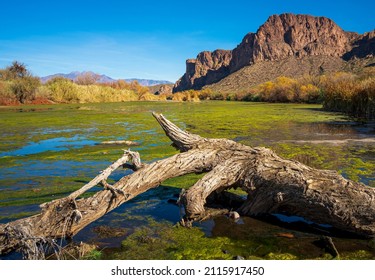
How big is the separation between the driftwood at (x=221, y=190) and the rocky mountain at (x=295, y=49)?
4529 inches

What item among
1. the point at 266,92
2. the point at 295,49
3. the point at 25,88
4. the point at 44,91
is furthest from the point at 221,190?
the point at 295,49

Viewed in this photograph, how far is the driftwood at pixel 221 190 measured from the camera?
4645 millimetres

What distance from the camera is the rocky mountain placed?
122688mm

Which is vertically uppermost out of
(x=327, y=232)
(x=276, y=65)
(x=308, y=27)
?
(x=308, y=27)

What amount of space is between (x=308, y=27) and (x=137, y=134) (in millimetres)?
190455

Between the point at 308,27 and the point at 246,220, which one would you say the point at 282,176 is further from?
the point at 308,27

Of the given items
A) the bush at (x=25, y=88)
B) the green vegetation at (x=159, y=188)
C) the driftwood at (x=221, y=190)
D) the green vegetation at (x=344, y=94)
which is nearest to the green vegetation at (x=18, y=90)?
the bush at (x=25, y=88)

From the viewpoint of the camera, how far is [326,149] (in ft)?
39.4

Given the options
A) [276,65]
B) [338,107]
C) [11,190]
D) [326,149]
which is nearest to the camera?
[11,190]

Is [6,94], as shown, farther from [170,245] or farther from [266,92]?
[170,245]

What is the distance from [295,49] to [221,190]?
169m

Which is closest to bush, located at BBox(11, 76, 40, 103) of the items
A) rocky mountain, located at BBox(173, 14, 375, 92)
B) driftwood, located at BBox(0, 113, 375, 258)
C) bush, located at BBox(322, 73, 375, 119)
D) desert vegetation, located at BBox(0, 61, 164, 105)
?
desert vegetation, located at BBox(0, 61, 164, 105)

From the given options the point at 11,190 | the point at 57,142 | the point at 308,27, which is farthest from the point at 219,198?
the point at 308,27

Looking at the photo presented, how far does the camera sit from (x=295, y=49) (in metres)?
161
